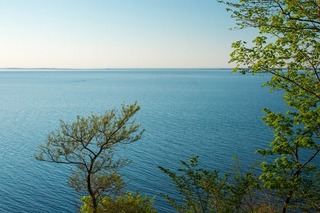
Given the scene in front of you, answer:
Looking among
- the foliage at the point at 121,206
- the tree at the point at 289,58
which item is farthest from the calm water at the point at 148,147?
the tree at the point at 289,58

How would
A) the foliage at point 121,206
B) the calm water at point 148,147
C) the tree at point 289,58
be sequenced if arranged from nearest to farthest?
the tree at point 289,58, the foliage at point 121,206, the calm water at point 148,147

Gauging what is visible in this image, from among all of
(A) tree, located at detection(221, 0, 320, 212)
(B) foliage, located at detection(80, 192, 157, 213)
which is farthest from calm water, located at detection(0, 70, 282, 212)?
(A) tree, located at detection(221, 0, 320, 212)

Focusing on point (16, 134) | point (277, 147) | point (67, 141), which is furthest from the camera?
point (16, 134)

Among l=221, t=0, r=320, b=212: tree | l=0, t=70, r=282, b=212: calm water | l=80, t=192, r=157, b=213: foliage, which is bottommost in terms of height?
l=0, t=70, r=282, b=212: calm water

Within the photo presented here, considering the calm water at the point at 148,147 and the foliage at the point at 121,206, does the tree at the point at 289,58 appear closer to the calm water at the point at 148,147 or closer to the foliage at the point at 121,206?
the foliage at the point at 121,206

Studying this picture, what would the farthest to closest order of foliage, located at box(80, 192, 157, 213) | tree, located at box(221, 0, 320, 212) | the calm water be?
the calm water → foliage, located at box(80, 192, 157, 213) → tree, located at box(221, 0, 320, 212)

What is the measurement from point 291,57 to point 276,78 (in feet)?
7.34

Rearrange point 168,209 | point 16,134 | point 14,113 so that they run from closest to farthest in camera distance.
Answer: point 168,209 < point 16,134 < point 14,113

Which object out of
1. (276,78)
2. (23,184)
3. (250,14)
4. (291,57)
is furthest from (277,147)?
(23,184)

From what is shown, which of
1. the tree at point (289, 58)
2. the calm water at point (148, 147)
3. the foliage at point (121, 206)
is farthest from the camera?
the calm water at point (148, 147)

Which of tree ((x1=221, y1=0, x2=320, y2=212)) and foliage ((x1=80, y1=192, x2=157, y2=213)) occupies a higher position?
tree ((x1=221, y1=0, x2=320, y2=212))

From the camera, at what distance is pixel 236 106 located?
109000 millimetres

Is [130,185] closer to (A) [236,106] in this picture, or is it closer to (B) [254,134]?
(B) [254,134]

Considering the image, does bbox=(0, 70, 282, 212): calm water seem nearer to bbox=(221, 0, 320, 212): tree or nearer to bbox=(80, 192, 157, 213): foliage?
bbox=(80, 192, 157, 213): foliage
